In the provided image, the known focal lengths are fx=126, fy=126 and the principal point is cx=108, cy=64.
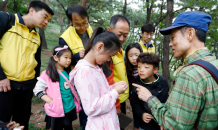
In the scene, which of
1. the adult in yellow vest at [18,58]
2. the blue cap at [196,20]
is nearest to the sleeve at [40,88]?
the adult in yellow vest at [18,58]

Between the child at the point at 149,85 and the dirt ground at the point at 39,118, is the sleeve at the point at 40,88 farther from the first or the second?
the dirt ground at the point at 39,118

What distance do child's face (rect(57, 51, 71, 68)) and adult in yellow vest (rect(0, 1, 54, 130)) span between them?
0.50 meters

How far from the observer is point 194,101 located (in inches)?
40.3

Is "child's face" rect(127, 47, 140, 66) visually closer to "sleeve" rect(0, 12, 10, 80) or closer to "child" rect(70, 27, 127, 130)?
"child" rect(70, 27, 127, 130)

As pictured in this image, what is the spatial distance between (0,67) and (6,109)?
0.67m

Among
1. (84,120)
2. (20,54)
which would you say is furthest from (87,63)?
(84,120)

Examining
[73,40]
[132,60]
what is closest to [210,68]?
[132,60]

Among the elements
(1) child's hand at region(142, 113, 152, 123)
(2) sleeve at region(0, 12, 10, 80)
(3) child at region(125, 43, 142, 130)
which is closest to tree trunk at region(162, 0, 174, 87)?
(3) child at region(125, 43, 142, 130)

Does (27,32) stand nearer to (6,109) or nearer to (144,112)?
(6,109)

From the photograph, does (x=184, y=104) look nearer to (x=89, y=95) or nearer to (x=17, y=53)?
(x=89, y=95)

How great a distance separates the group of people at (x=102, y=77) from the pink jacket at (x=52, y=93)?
1cm

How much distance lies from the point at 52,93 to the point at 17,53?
0.83 m

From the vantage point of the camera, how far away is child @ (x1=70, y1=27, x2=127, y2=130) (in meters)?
1.22

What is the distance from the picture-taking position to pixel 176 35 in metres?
1.31
